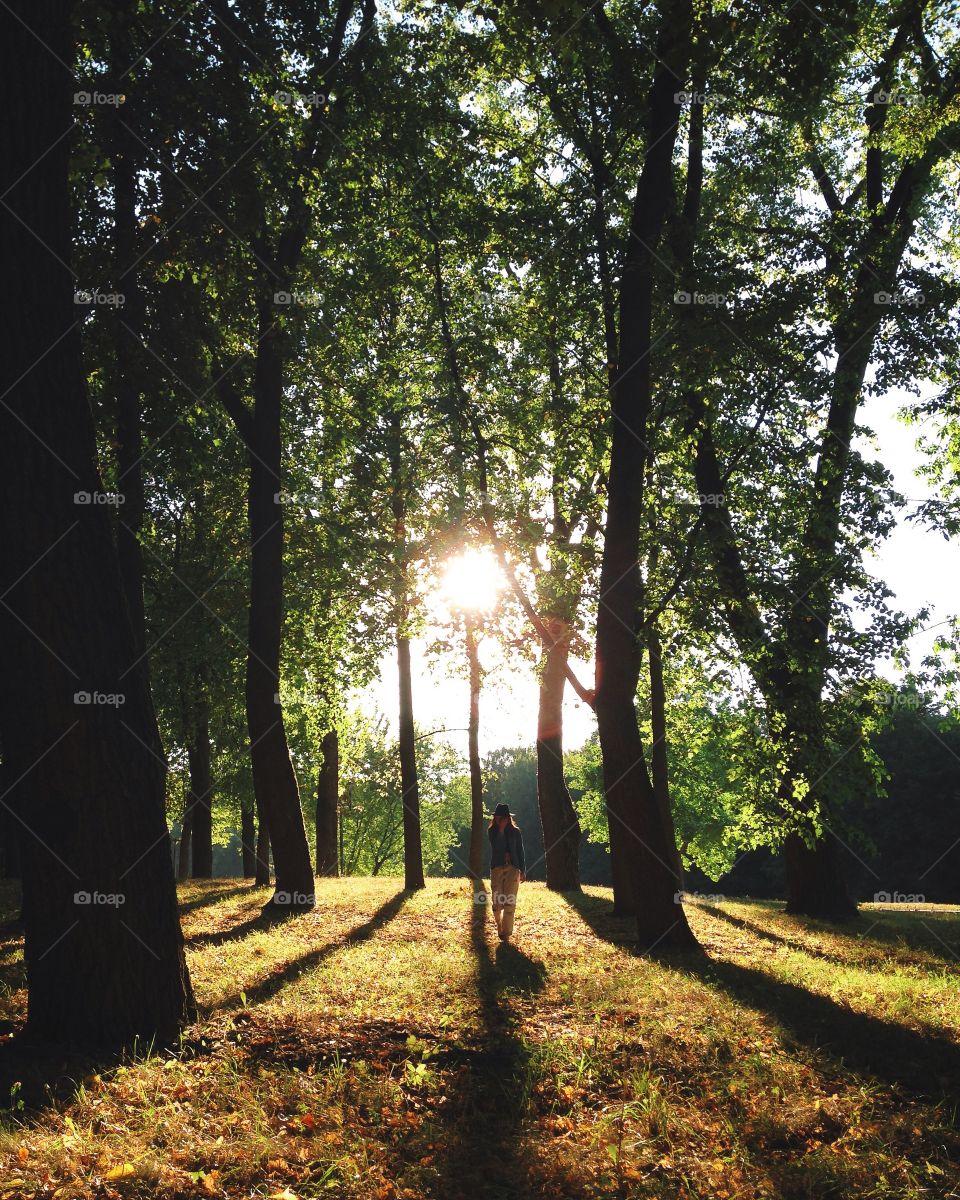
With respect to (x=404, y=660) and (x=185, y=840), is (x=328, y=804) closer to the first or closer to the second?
(x=404, y=660)

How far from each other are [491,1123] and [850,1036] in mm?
3446

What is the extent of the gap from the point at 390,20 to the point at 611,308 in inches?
294

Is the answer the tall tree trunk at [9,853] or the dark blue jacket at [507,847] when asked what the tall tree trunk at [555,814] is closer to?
the dark blue jacket at [507,847]

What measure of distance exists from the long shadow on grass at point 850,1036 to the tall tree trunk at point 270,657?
7.61m

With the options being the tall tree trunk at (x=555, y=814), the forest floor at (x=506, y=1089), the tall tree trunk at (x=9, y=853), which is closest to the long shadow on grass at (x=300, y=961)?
the forest floor at (x=506, y=1089)

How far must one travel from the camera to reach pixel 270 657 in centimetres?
1465

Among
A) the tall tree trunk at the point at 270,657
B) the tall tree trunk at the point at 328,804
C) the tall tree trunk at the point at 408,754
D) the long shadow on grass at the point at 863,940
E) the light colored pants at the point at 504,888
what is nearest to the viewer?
the long shadow on grass at the point at 863,940

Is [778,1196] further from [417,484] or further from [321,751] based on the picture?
[321,751]

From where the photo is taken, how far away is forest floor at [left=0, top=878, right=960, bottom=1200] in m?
4.45

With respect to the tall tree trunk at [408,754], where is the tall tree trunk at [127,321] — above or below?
above

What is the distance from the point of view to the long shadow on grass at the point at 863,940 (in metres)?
11.6

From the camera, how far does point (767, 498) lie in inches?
557

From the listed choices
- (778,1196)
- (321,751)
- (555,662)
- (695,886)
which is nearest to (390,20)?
(555,662)

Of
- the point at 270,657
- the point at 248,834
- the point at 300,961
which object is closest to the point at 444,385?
the point at 270,657
